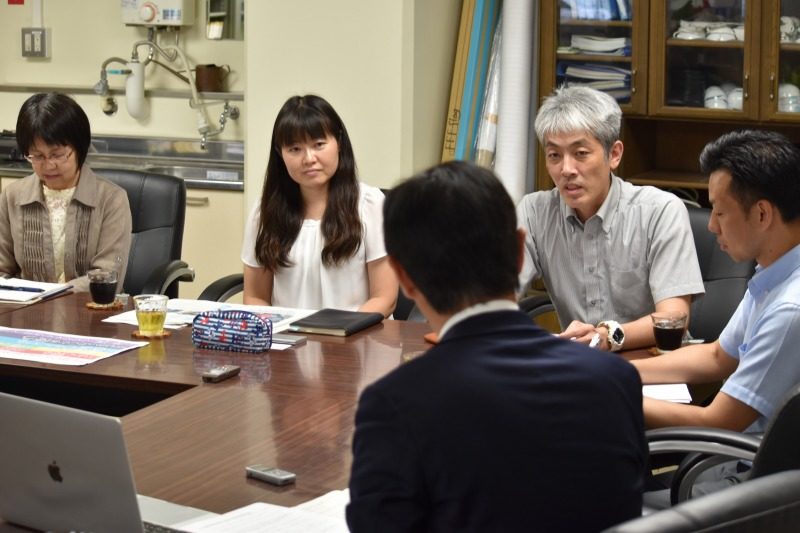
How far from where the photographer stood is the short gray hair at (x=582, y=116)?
301 centimetres

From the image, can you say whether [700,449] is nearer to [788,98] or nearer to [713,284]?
[713,284]

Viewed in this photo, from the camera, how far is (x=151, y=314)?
2.78 m

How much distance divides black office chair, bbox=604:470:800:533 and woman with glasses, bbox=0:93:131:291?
2.55m

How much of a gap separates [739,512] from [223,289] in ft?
7.81

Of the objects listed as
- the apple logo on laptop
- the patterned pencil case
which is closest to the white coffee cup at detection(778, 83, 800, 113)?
the patterned pencil case

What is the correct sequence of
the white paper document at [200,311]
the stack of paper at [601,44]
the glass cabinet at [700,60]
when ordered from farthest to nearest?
the stack of paper at [601,44] < the glass cabinet at [700,60] < the white paper document at [200,311]

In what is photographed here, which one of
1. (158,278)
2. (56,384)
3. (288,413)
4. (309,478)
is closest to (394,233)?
(309,478)

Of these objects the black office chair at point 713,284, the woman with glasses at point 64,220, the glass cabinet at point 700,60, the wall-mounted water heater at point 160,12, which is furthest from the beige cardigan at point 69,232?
the glass cabinet at point 700,60

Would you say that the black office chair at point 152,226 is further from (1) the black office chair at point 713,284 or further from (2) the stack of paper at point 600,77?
(2) the stack of paper at point 600,77

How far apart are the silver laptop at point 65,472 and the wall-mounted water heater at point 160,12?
398 centimetres

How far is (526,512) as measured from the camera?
136 centimetres

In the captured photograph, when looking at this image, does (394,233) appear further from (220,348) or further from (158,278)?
(158,278)

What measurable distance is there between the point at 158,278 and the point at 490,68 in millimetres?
1902

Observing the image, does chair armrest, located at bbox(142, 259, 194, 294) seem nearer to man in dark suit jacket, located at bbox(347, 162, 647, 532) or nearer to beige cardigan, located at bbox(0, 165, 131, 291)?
beige cardigan, located at bbox(0, 165, 131, 291)
